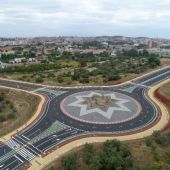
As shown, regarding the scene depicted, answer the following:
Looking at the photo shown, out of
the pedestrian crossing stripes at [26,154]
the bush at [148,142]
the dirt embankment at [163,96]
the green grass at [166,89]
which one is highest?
the green grass at [166,89]

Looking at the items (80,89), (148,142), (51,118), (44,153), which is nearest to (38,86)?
(80,89)

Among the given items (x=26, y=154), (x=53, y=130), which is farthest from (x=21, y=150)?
(x=53, y=130)

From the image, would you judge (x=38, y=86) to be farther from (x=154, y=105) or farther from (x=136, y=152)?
(x=136, y=152)

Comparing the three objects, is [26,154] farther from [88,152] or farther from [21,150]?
[88,152]

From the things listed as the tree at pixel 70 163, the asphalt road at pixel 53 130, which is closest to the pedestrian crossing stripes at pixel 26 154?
the asphalt road at pixel 53 130

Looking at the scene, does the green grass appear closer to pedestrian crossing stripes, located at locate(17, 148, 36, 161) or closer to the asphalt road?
the asphalt road

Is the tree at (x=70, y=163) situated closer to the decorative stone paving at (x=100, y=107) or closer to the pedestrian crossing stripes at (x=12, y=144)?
the pedestrian crossing stripes at (x=12, y=144)

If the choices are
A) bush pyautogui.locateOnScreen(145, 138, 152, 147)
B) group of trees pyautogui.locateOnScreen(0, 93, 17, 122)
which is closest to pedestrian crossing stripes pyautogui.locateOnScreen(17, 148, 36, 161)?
group of trees pyautogui.locateOnScreen(0, 93, 17, 122)

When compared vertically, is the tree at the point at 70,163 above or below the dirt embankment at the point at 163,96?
below
